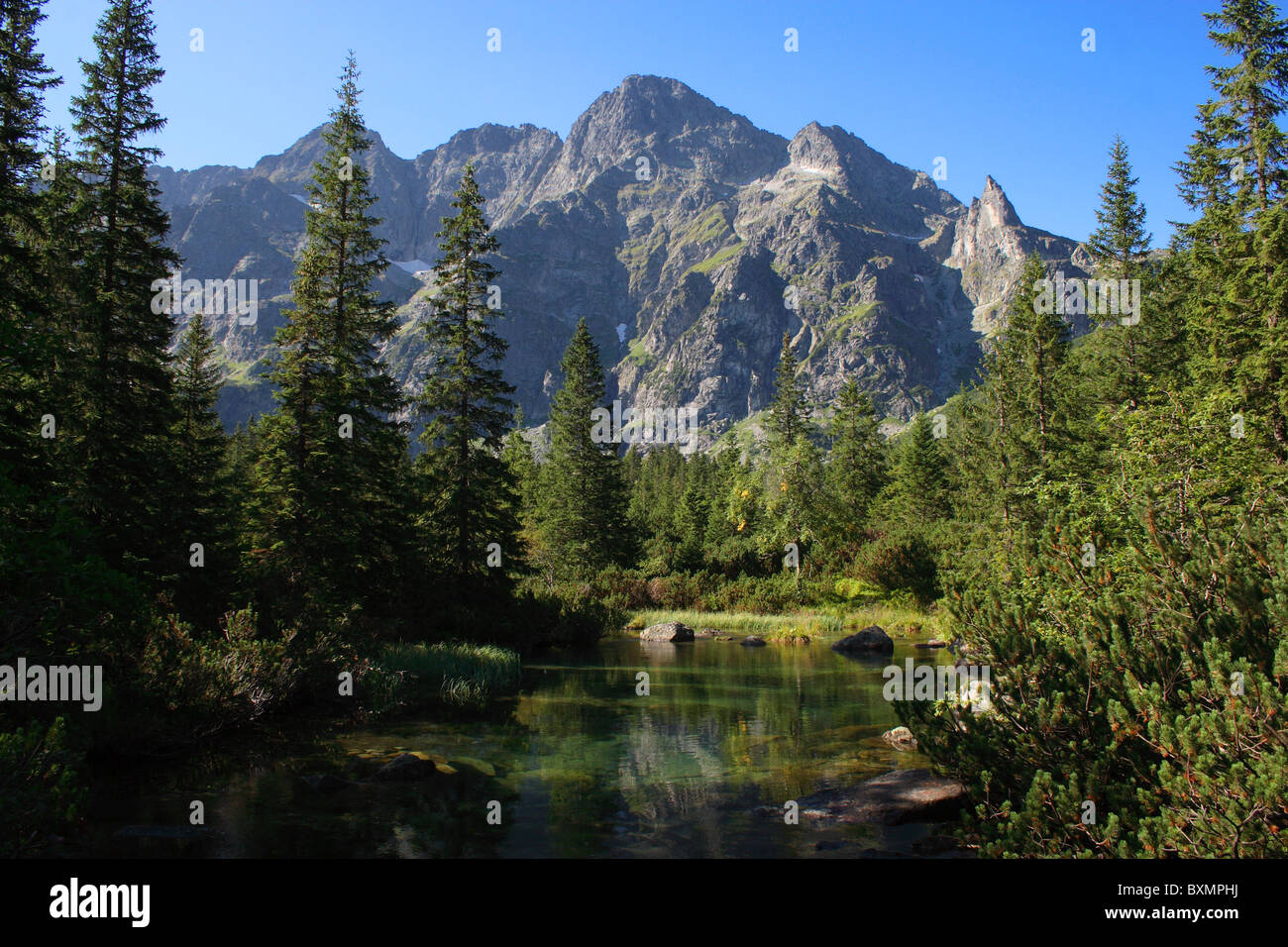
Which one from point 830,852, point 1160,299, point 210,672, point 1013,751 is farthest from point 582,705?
point 1160,299

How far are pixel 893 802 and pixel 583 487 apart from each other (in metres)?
42.2

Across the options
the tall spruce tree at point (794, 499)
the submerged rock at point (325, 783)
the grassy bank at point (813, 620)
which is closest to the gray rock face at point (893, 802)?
the submerged rock at point (325, 783)

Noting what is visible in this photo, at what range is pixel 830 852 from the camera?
9258mm

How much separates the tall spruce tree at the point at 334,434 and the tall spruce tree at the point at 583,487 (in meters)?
19.8

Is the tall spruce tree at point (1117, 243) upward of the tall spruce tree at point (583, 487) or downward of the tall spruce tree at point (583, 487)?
upward

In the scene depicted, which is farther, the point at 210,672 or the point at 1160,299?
the point at 1160,299

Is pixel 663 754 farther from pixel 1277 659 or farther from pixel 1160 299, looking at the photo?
pixel 1160 299

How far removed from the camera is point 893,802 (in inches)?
421

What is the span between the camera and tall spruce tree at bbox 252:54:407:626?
21172mm

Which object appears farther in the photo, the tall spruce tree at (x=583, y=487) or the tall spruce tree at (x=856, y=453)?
the tall spruce tree at (x=856, y=453)

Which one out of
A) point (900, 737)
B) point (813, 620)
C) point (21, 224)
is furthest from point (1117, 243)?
point (21, 224)

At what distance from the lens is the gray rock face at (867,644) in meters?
31.7

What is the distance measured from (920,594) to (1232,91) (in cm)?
2797

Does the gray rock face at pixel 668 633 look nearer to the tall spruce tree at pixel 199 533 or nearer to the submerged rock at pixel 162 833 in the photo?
the tall spruce tree at pixel 199 533
